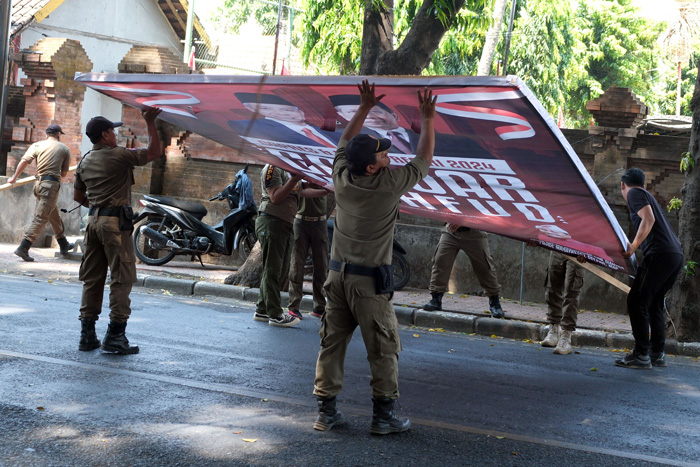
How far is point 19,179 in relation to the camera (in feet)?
47.9

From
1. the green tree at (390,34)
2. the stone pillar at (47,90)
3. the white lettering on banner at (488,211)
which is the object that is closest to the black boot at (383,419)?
the white lettering on banner at (488,211)

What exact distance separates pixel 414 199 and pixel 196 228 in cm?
624

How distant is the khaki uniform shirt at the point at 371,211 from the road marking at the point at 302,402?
110 centimetres

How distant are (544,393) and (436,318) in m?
3.70

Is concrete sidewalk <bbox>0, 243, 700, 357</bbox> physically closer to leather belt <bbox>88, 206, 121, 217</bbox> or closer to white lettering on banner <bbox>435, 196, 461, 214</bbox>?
white lettering on banner <bbox>435, 196, 461, 214</bbox>

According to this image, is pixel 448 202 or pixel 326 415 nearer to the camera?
pixel 326 415

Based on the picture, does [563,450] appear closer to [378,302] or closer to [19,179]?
[378,302]

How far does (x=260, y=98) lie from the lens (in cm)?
584

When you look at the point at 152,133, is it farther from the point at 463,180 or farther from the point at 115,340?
the point at 463,180

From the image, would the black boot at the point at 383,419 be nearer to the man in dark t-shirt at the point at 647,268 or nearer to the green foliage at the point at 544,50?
the man in dark t-shirt at the point at 647,268

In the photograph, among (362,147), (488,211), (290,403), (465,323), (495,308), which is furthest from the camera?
(495,308)

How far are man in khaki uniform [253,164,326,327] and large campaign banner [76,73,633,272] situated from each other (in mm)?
555

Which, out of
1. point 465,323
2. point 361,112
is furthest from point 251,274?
point 361,112

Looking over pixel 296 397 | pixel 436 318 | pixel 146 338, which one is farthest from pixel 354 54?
pixel 296 397
